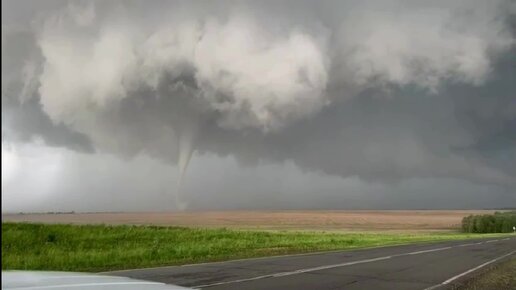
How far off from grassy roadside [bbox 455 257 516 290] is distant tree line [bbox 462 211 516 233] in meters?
98.4

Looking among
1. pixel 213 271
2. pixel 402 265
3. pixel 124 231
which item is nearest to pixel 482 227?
pixel 124 231

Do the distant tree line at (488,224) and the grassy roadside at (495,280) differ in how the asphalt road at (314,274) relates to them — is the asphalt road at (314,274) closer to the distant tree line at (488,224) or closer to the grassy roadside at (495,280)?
the grassy roadside at (495,280)

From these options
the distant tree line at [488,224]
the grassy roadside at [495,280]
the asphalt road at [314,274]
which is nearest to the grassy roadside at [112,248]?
the asphalt road at [314,274]

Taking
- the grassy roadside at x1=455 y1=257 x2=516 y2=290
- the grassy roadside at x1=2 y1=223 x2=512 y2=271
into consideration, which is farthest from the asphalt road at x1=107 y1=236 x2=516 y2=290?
the grassy roadside at x1=2 y1=223 x2=512 y2=271

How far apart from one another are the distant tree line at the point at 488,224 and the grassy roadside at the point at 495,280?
98.4 m

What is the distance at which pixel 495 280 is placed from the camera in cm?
1664

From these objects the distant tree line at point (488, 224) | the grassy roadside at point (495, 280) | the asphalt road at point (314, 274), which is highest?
the asphalt road at point (314, 274)

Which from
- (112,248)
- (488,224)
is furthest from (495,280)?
(488,224)

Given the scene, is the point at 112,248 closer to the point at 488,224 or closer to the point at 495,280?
the point at 495,280

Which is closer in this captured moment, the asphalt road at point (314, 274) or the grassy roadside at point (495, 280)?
the asphalt road at point (314, 274)

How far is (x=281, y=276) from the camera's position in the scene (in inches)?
620

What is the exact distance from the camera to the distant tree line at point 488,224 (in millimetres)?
111250

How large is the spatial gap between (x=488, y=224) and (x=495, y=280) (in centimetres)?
10608

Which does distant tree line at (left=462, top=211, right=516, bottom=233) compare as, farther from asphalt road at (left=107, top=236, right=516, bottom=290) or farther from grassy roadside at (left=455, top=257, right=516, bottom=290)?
grassy roadside at (left=455, top=257, right=516, bottom=290)
